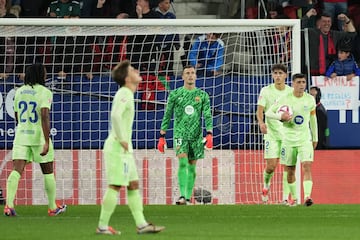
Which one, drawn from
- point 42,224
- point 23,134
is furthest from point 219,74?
point 42,224

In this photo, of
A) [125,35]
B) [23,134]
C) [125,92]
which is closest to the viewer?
[125,92]

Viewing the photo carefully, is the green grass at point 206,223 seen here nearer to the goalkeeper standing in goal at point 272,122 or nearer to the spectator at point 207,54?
the goalkeeper standing in goal at point 272,122

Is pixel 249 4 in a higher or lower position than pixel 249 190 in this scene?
higher

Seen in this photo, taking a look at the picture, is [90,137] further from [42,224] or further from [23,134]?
[42,224]

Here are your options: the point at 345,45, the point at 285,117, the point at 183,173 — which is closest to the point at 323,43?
the point at 345,45

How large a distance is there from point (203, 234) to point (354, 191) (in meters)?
9.97

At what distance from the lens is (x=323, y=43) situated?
25156 millimetres

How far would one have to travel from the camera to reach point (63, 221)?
1689cm

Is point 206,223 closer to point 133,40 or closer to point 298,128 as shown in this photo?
point 298,128

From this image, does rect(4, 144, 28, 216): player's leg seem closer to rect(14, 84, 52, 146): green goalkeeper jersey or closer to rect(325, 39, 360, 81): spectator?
rect(14, 84, 52, 146): green goalkeeper jersey

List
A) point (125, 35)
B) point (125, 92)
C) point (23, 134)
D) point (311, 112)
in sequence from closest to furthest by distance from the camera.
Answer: point (125, 92) < point (23, 134) < point (311, 112) < point (125, 35)

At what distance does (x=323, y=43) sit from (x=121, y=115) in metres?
11.7

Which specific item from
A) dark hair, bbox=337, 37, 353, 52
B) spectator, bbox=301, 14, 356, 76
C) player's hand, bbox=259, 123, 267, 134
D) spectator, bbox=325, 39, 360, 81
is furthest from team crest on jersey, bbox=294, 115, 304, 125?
dark hair, bbox=337, 37, 353, 52

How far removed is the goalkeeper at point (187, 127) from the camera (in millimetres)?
20750
